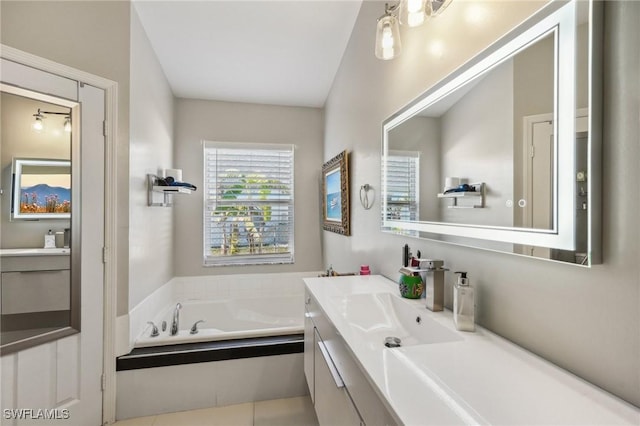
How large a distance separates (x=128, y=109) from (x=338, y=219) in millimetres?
1829

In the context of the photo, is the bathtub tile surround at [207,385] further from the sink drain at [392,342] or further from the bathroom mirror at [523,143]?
the bathroom mirror at [523,143]

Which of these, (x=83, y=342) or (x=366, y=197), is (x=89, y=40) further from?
(x=366, y=197)

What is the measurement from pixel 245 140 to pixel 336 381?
2.81 meters

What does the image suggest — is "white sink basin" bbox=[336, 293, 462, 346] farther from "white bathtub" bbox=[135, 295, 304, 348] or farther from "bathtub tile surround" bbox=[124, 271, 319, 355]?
"bathtub tile surround" bbox=[124, 271, 319, 355]

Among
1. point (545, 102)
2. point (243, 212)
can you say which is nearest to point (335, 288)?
point (545, 102)

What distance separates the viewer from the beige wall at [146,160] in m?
2.05

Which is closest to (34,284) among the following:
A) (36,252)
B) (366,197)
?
(36,252)

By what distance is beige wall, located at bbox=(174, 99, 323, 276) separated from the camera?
10.6 feet

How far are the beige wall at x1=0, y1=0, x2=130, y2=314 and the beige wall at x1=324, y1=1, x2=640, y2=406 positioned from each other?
1783 millimetres

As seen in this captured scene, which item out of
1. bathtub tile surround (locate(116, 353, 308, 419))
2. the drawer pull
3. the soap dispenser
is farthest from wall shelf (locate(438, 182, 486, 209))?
bathtub tile surround (locate(116, 353, 308, 419))

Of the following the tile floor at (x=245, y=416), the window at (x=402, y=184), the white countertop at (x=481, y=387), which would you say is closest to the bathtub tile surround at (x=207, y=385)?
the tile floor at (x=245, y=416)

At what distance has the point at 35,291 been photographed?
1.70 metres

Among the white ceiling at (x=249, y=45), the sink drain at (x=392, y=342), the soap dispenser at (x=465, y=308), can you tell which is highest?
the white ceiling at (x=249, y=45)

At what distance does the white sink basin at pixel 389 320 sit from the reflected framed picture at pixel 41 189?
1710 mm
